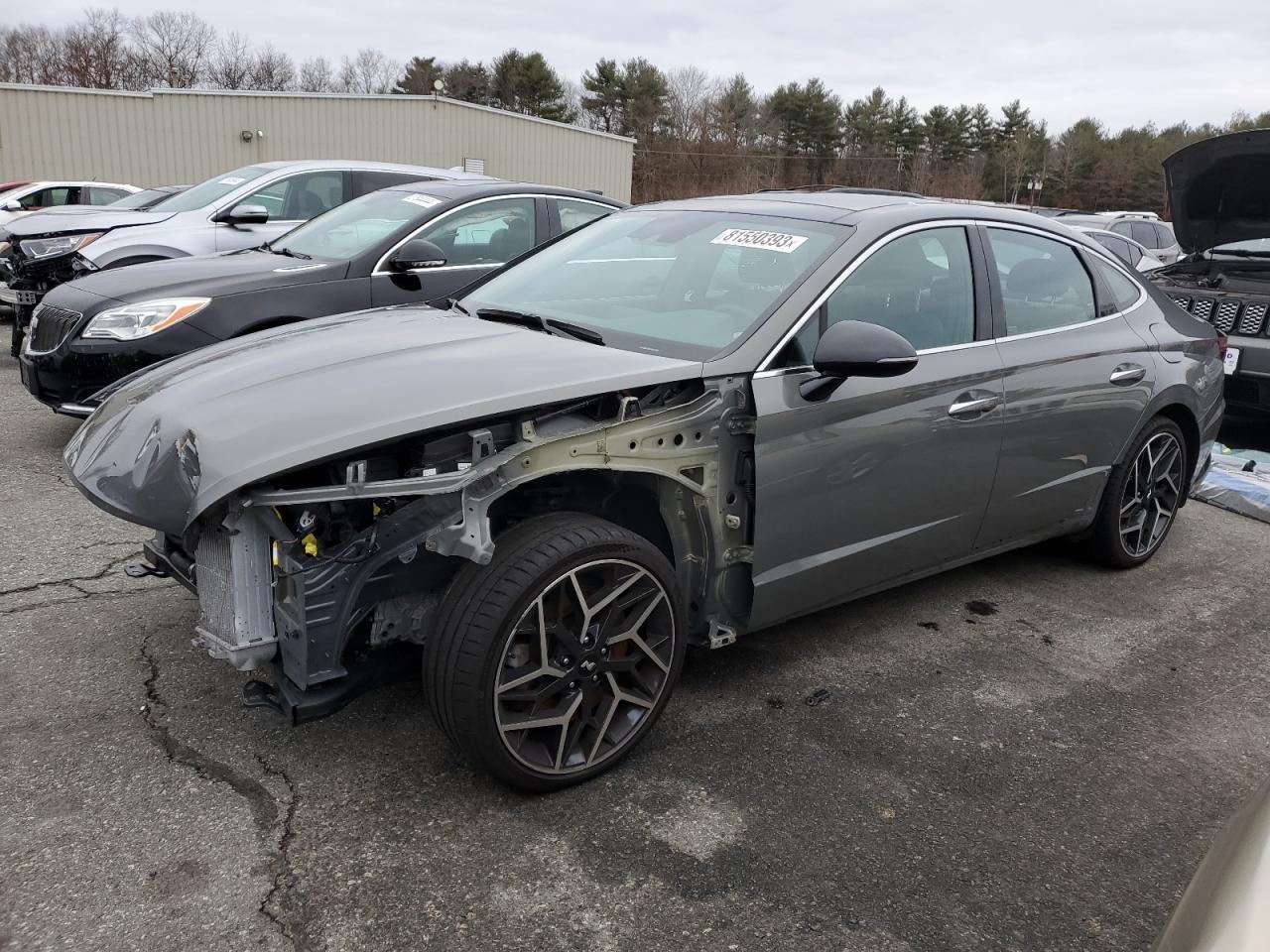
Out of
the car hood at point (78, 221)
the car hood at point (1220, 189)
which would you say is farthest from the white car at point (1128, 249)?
the car hood at point (78, 221)

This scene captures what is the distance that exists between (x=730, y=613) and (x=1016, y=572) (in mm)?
2163

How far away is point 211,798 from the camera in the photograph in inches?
102

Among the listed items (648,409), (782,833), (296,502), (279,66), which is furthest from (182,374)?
(279,66)

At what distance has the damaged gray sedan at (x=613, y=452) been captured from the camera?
2451 millimetres

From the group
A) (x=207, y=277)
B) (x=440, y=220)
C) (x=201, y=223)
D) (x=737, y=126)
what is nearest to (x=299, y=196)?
(x=201, y=223)

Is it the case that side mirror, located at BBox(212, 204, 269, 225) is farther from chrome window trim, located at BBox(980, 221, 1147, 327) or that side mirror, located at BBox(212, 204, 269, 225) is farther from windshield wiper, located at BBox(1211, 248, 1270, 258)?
windshield wiper, located at BBox(1211, 248, 1270, 258)

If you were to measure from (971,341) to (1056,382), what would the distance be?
1.65 ft

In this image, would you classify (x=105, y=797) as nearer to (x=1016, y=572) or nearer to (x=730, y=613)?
(x=730, y=613)

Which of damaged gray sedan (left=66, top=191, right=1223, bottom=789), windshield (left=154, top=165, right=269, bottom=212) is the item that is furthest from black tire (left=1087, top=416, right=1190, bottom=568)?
windshield (left=154, top=165, right=269, bottom=212)

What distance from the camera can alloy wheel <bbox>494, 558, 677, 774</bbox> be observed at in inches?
101

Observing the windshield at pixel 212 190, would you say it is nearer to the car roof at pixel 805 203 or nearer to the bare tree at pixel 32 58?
the car roof at pixel 805 203

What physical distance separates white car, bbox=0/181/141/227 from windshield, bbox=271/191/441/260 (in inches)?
441

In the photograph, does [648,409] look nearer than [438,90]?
Yes

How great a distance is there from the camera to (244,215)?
7703 mm
